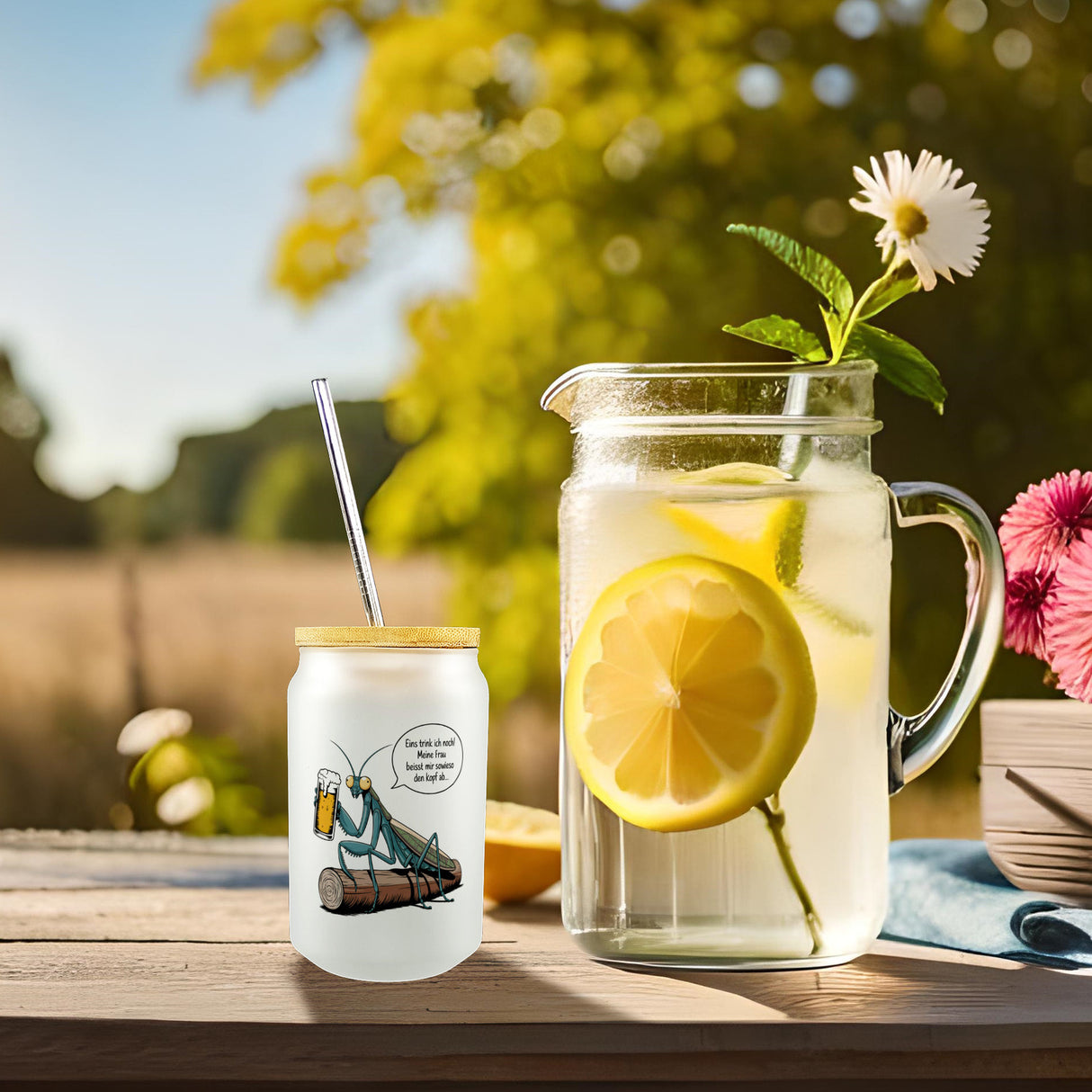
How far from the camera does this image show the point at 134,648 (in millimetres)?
2291

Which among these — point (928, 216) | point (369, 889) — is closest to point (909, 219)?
point (928, 216)

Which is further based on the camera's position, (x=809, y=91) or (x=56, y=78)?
(x=56, y=78)

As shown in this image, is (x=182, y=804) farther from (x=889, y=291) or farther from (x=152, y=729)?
(x=889, y=291)

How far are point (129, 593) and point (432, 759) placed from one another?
1.84 metres

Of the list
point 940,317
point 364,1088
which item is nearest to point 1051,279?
point 940,317

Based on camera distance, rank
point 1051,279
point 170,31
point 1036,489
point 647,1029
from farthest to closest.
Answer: point 170,31, point 1051,279, point 1036,489, point 647,1029

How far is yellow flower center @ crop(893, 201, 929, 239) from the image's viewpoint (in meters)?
0.67

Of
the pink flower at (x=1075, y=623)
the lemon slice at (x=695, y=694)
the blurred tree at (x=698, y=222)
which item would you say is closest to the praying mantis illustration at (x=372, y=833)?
the lemon slice at (x=695, y=694)

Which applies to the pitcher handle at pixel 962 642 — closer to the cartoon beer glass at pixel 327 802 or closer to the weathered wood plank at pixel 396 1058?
the weathered wood plank at pixel 396 1058

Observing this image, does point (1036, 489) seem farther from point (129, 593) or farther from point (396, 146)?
point (129, 593)

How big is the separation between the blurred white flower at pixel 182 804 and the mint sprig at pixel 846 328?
159 cm

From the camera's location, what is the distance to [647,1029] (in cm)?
57

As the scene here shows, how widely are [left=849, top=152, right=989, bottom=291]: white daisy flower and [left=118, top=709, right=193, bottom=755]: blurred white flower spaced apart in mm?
1773

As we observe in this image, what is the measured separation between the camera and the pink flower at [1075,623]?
29.4 inches
